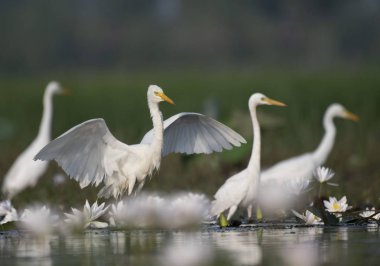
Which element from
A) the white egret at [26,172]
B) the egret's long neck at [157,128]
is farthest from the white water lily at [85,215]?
the white egret at [26,172]

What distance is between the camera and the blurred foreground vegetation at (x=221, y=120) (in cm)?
950

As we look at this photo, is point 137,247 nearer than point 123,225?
Yes

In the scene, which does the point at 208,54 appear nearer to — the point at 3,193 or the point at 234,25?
the point at 234,25

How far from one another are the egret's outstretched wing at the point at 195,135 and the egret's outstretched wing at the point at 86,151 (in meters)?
0.56

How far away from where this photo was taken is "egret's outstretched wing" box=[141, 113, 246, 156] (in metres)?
7.96

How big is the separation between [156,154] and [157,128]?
0.22 metres

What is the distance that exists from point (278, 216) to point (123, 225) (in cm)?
121

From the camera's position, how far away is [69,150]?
717 centimetres

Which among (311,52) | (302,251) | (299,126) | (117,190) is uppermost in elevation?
(311,52)

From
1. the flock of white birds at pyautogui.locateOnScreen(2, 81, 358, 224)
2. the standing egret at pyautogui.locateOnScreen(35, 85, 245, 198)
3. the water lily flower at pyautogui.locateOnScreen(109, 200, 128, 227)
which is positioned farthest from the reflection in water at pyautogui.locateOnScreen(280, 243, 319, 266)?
the standing egret at pyautogui.locateOnScreen(35, 85, 245, 198)

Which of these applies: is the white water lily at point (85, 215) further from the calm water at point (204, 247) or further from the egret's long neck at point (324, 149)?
the egret's long neck at point (324, 149)

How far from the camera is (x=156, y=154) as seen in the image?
24.7ft

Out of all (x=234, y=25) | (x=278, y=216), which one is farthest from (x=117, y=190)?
(x=234, y=25)

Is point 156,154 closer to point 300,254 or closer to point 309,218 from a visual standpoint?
point 309,218
